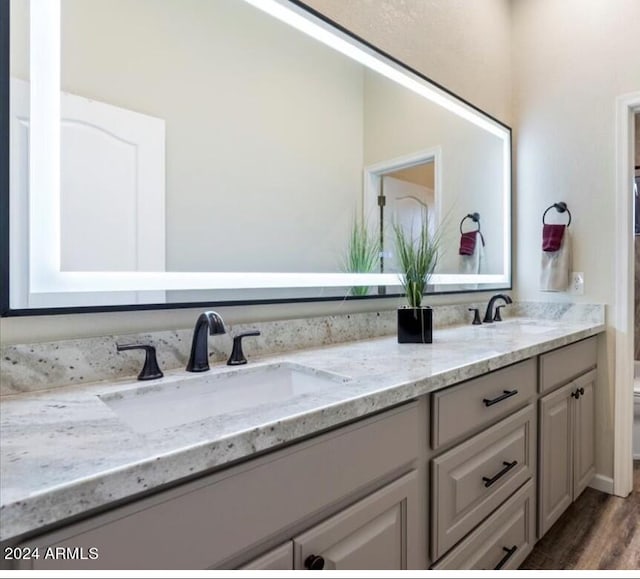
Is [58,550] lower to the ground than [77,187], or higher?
lower

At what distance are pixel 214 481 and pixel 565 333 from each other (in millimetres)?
1629

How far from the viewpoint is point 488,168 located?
7.97 feet

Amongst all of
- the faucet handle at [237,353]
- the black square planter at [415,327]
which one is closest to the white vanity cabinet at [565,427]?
the black square planter at [415,327]

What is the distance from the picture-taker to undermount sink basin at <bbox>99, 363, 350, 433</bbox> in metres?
0.90

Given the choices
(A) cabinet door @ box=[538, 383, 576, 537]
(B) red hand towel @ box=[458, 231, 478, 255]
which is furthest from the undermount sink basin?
(B) red hand towel @ box=[458, 231, 478, 255]

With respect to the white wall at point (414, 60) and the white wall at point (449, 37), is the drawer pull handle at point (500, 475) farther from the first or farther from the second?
the white wall at point (449, 37)

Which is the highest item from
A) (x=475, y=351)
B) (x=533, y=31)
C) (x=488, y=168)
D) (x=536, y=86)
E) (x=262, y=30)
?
(x=533, y=31)

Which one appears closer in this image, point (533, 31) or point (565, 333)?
point (565, 333)

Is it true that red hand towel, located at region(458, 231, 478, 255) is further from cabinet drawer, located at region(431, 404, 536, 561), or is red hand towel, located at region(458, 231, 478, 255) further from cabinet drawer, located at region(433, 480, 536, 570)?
cabinet drawer, located at region(433, 480, 536, 570)

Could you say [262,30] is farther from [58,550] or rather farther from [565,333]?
[565,333]

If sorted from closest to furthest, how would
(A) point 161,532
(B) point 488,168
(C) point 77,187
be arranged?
(A) point 161,532 < (C) point 77,187 < (B) point 488,168

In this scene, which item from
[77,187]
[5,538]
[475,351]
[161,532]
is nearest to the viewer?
[5,538]

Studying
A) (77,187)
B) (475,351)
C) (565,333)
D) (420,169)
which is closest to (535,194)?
(420,169)

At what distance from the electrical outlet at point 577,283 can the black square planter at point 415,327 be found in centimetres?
119
